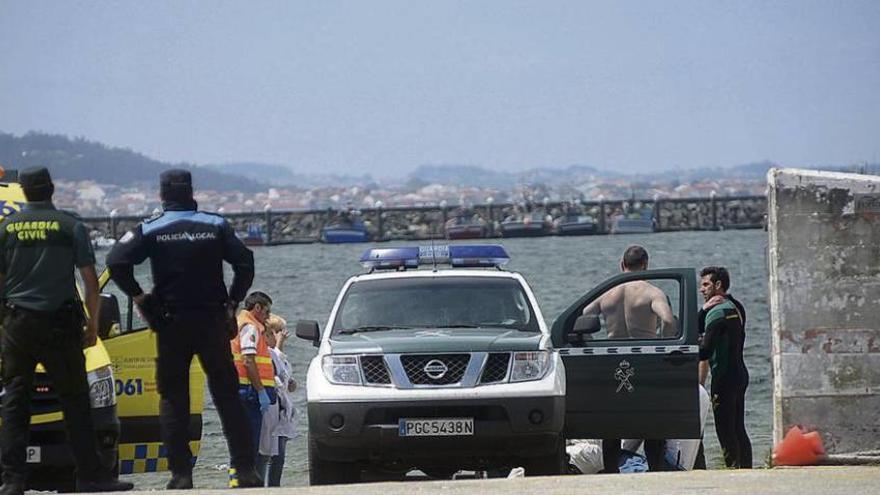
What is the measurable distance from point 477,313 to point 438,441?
1.48m

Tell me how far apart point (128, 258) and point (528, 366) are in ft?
8.76

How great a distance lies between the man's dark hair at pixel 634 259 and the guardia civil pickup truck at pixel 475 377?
137 mm

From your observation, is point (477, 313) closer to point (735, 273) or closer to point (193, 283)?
point (193, 283)

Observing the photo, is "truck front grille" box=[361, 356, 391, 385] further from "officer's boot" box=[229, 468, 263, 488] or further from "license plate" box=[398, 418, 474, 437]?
"officer's boot" box=[229, 468, 263, 488]

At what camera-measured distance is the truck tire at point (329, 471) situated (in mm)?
12062

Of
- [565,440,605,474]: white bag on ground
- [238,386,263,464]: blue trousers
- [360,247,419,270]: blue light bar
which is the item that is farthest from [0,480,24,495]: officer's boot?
[565,440,605,474]: white bag on ground

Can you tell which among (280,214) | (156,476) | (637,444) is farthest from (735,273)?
(280,214)

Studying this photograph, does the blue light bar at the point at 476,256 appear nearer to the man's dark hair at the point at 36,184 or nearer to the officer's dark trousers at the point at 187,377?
the officer's dark trousers at the point at 187,377

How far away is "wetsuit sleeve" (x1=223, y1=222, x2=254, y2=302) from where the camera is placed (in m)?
10.7

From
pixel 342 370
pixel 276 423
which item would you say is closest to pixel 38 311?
pixel 342 370

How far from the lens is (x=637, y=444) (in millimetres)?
14008

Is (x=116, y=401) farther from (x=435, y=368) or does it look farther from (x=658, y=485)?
(x=658, y=485)

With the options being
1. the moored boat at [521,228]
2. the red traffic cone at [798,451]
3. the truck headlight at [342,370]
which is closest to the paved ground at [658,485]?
the red traffic cone at [798,451]

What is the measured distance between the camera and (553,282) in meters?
87.4
